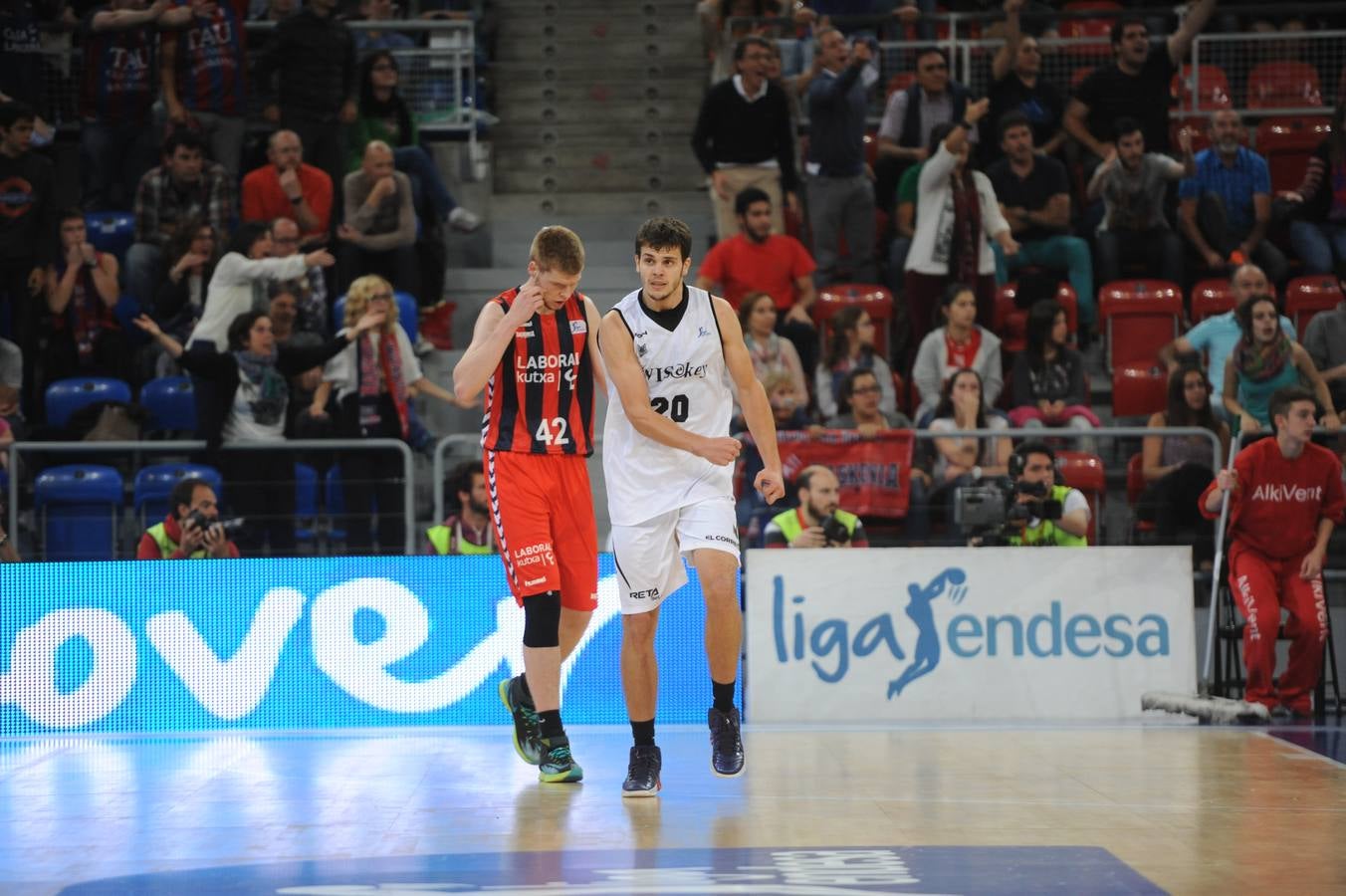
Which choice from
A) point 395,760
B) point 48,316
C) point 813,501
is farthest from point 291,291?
point 395,760

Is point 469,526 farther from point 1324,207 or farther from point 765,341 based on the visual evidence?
point 1324,207

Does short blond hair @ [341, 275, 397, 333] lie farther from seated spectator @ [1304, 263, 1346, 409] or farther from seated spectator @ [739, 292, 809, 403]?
seated spectator @ [1304, 263, 1346, 409]

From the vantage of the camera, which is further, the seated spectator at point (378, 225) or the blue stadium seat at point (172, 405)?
the seated spectator at point (378, 225)

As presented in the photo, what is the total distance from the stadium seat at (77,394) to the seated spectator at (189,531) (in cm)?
245

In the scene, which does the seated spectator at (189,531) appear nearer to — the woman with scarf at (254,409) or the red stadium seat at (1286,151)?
the woman with scarf at (254,409)

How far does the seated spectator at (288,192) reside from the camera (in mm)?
13461

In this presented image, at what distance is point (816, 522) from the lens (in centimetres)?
1027

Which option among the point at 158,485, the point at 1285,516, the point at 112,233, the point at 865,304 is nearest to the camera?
the point at 1285,516

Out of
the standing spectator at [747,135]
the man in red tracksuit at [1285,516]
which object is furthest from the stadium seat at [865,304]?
the man in red tracksuit at [1285,516]

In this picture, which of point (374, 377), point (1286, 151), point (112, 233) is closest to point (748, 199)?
point (374, 377)

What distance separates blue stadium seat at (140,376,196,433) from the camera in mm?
12375

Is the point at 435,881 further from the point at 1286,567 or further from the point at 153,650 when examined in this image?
the point at 1286,567

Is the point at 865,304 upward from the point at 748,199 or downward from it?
downward

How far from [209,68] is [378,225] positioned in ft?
8.03
